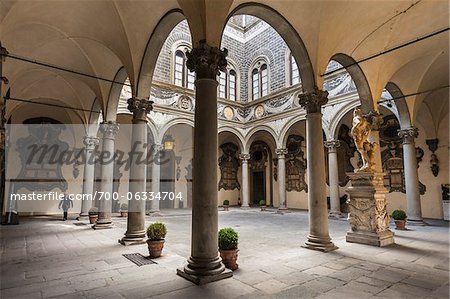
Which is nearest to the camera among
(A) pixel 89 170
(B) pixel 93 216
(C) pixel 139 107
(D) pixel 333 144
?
(C) pixel 139 107

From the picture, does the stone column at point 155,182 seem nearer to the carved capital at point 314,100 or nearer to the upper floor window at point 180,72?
the upper floor window at point 180,72

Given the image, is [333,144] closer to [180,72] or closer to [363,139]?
[363,139]

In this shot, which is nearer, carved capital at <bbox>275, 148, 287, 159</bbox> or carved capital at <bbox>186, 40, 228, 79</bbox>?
carved capital at <bbox>186, 40, 228, 79</bbox>

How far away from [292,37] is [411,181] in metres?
7.60

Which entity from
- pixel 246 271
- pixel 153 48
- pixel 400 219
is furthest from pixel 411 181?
pixel 153 48

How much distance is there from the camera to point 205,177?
4281mm

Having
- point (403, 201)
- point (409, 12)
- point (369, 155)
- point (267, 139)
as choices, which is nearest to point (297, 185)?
point (267, 139)

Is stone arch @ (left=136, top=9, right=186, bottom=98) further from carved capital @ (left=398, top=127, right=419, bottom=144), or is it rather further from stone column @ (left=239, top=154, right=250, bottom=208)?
stone column @ (left=239, top=154, right=250, bottom=208)

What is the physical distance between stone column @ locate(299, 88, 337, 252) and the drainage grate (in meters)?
3.36

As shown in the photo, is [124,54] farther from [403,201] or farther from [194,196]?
[403,201]

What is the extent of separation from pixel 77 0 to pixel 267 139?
15712mm

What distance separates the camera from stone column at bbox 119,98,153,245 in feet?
21.9

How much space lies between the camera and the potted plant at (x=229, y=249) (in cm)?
454

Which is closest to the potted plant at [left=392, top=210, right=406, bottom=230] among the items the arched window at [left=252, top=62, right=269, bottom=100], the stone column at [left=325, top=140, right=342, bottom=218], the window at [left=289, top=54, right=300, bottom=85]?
the stone column at [left=325, top=140, right=342, bottom=218]
